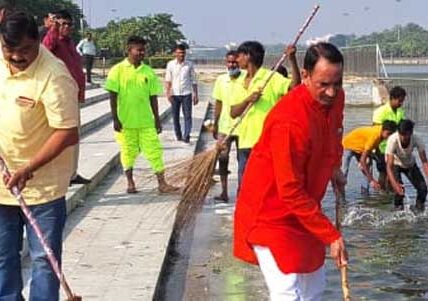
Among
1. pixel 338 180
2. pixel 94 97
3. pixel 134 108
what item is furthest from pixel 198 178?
pixel 94 97

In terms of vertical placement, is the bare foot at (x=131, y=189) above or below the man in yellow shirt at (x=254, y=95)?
below

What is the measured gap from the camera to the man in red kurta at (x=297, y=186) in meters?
3.78

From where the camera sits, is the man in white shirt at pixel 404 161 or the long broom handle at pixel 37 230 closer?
the long broom handle at pixel 37 230

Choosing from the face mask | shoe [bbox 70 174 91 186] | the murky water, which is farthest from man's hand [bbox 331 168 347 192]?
the face mask

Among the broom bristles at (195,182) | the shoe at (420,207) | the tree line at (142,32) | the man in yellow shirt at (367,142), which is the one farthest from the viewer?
the tree line at (142,32)

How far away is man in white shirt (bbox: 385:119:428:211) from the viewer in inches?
387

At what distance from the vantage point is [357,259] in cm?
789

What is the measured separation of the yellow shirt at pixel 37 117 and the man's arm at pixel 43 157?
0.05 meters

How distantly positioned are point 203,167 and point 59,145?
3926mm

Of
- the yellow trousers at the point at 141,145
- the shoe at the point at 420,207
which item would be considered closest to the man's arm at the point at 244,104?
the yellow trousers at the point at 141,145

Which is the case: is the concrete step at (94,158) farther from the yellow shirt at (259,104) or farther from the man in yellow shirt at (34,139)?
the man in yellow shirt at (34,139)

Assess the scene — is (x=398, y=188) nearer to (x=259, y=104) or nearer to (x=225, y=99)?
(x=225, y=99)

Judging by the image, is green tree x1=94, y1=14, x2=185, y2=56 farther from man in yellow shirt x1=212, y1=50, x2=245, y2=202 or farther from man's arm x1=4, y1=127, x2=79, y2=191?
man's arm x1=4, y1=127, x2=79, y2=191

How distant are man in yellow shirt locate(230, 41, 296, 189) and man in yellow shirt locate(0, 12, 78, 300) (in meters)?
4.01
